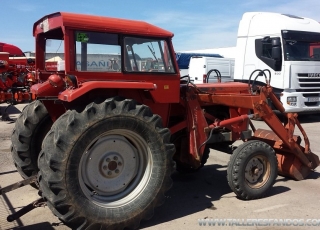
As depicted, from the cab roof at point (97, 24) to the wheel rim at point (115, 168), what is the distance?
1193 mm

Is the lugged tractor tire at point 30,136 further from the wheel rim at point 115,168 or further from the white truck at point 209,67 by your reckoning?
the white truck at point 209,67

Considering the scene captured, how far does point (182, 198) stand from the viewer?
16.8ft

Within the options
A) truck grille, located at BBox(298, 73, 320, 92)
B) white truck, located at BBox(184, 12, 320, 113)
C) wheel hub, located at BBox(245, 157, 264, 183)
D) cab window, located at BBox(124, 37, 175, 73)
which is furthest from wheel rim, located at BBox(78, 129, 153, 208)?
truck grille, located at BBox(298, 73, 320, 92)

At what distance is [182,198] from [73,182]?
6.17 ft

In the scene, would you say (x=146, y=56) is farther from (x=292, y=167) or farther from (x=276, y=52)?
(x=276, y=52)

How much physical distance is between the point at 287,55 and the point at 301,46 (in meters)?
0.79

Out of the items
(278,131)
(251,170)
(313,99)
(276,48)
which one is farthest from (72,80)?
(313,99)

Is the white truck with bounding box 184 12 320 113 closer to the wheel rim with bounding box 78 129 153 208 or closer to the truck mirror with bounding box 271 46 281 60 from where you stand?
the truck mirror with bounding box 271 46 281 60

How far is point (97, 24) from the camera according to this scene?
13.7 ft

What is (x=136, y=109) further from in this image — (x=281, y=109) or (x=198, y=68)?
(x=198, y=68)

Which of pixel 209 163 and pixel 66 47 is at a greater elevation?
pixel 66 47

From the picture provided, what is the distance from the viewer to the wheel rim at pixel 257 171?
16.6 feet

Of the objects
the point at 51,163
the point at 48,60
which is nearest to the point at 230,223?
the point at 51,163

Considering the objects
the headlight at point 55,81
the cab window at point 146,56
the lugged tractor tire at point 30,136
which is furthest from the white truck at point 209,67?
the headlight at point 55,81
